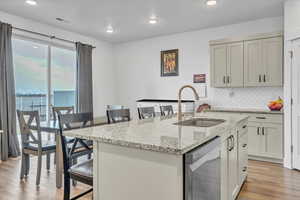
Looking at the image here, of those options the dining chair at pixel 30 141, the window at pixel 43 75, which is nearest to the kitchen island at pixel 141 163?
the dining chair at pixel 30 141

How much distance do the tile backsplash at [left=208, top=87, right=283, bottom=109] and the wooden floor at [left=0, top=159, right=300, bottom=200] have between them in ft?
4.83

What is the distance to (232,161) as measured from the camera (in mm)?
2135

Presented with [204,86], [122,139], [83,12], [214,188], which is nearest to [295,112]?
[204,86]

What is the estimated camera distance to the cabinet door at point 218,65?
4.40 meters

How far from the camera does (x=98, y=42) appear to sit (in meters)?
5.97

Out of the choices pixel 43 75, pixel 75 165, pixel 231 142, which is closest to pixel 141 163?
pixel 75 165

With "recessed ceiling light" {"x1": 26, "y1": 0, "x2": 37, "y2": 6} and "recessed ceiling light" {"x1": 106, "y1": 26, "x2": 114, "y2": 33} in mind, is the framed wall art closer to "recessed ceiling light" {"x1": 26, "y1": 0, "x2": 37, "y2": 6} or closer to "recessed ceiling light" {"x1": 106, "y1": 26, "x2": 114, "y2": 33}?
"recessed ceiling light" {"x1": 106, "y1": 26, "x2": 114, "y2": 33}

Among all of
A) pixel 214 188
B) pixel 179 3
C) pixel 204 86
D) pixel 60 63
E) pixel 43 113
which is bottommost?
pixel 214 188

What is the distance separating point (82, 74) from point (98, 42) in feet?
4.00

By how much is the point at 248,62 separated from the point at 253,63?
0.09 m

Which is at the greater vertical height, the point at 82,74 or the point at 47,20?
the point at 47,20

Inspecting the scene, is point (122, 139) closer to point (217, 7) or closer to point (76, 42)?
point (217, 7)

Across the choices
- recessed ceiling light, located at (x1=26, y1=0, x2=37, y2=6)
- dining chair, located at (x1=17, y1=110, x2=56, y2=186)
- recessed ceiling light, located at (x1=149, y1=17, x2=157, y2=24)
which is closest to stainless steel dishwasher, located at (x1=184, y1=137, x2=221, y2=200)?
dining chair, located at (x1=17, y1=110, x2=56, y2=186)

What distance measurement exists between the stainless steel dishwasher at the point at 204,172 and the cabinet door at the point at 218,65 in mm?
3016
